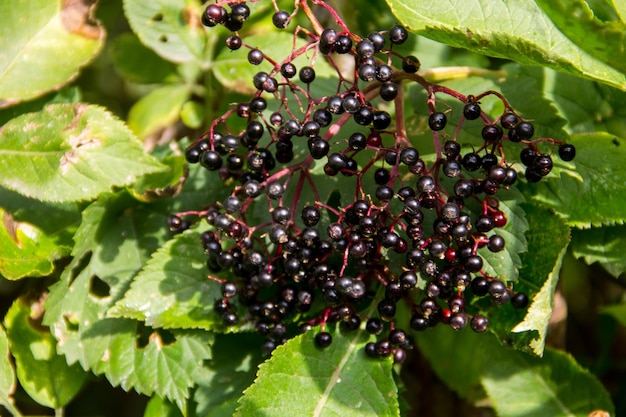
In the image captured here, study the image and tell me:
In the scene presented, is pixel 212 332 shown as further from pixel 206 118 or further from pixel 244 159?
pixel 206 118

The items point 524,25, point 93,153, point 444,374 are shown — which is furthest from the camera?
point 444,374

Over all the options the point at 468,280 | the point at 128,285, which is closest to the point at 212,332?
the point at 128,285

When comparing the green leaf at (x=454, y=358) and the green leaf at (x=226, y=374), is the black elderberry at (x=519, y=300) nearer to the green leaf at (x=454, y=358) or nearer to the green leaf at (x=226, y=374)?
the green leaf at (x=454, y=358)

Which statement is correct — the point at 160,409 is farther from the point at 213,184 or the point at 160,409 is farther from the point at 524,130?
the point at 524,130

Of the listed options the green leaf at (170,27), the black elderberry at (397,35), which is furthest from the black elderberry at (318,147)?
the green leaf at (170,27)

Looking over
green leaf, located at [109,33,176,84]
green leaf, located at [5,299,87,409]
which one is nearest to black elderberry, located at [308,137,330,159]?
green leaf, located at [5,299,87,409]

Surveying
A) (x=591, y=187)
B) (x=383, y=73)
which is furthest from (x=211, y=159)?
(x=591, y=187)

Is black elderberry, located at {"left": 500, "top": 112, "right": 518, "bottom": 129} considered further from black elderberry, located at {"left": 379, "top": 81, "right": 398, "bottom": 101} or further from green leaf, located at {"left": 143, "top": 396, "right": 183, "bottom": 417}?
green leaf, located at {"left": 143, "top": 396, "right": 183, "bottom": 417}
